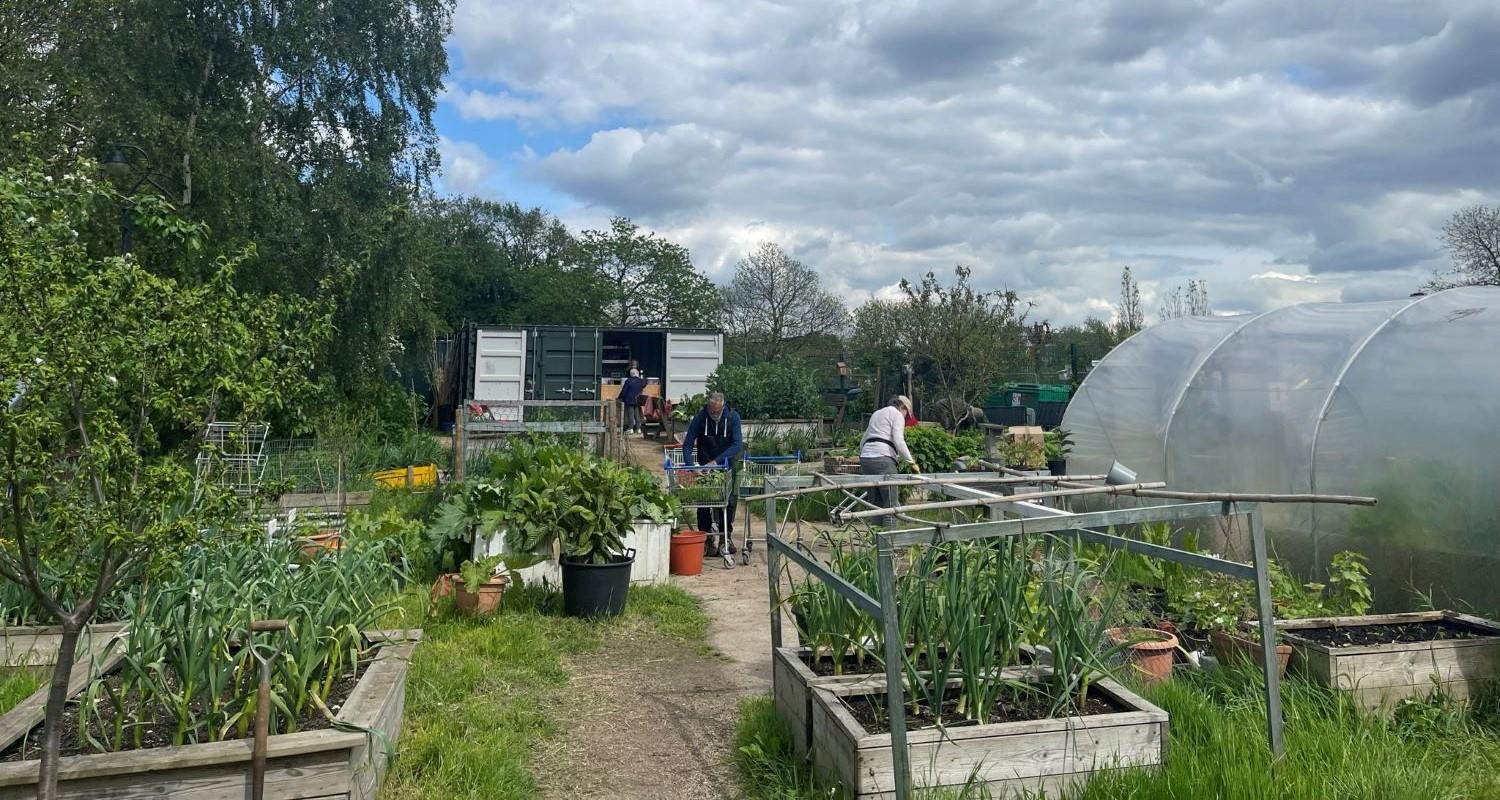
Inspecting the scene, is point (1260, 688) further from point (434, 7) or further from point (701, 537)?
point (434, 7)

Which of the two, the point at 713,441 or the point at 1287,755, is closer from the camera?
the point at 1287,755

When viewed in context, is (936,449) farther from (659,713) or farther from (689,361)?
(689,361)

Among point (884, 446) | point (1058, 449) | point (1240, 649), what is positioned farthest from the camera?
point (1058, 449)

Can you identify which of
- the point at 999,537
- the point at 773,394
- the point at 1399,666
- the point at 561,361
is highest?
the point at 561,361

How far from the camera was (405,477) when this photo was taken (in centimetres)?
1280

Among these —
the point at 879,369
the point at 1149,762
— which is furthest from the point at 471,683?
the point at 879,369

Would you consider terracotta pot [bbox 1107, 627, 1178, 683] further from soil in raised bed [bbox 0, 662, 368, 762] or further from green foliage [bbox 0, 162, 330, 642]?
green foliage [bbox 0, 162, 330, 642]

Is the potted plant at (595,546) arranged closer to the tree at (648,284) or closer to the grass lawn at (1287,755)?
the grass lawn at (1287,755)

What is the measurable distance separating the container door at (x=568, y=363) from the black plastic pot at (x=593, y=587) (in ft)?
49.0

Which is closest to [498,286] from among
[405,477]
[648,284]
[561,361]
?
[648,284]

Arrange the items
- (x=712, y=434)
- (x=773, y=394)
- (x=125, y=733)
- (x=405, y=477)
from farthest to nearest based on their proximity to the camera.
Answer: (x=773, y=394), (x=405, y=477), (x=712, y=434), (x=125, y=733)

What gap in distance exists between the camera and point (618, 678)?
19.0ft

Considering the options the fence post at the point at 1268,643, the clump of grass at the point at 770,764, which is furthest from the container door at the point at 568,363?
the fence post at the point at 1268,643

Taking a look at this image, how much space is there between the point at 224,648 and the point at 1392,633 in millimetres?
5356
